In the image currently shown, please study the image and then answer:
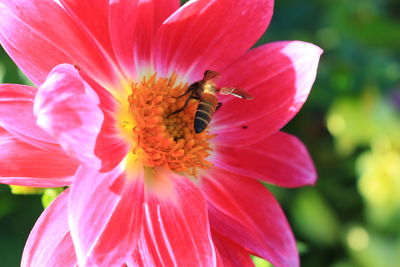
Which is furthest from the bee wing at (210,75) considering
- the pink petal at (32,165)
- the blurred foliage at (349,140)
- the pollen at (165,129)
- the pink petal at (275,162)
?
the blurred foliage at (349,140)

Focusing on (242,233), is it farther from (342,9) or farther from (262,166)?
(342,9)

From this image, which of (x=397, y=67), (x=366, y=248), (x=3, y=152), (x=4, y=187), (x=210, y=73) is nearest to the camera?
(x=3, y=152)

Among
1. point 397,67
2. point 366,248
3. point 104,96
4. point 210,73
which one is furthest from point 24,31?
point 397,67

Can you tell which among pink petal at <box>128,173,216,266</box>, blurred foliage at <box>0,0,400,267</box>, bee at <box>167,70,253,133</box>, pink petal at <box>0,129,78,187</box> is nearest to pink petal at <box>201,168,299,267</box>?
pink petal at <box>128,173,216,266</box>

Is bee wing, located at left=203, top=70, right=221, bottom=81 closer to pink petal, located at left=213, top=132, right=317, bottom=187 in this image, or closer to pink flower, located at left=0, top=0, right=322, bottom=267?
pink flower, located at left=0, top=0, right=322, bottom=267

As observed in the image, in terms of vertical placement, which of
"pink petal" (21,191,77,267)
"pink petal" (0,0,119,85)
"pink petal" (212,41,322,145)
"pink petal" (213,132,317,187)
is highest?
"pink petal" (0,0,119,85)

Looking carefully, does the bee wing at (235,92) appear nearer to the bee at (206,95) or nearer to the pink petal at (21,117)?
the bee at (206,95)
